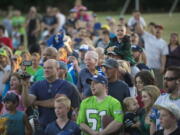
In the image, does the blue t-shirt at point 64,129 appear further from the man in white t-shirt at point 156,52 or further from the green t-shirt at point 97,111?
the man in white t-shirt at point 156,52

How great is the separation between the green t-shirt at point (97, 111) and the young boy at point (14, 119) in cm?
101

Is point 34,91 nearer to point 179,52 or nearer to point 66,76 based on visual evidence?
point 66,76

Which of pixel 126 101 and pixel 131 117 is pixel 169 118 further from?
pixel 126 101

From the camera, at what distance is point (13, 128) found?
32.3ft

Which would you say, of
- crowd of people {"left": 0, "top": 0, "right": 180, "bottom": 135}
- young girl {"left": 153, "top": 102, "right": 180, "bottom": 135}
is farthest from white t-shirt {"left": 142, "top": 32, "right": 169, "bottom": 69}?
young girl {"left": 153, "top": 102, "right": 180, "bottom": 135}

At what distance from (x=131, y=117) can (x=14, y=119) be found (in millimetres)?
1850

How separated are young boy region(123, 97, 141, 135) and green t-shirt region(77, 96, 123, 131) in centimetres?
15

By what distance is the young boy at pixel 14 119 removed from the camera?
985 centimetres

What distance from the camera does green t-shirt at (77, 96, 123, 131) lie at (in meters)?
9.24

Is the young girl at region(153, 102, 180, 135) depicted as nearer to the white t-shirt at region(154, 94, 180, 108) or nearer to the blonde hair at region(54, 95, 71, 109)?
the white t-shirt at region(154, 94, 180, 108)

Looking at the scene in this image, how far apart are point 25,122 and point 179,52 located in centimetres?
697

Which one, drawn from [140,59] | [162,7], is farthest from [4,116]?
[162,7]

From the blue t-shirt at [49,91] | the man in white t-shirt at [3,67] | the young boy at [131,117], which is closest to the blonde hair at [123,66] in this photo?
the blue t-shirt at [49,91]

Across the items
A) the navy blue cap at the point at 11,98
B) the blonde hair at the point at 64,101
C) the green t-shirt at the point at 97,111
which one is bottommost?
the green t-shirt at the point at 97,111
